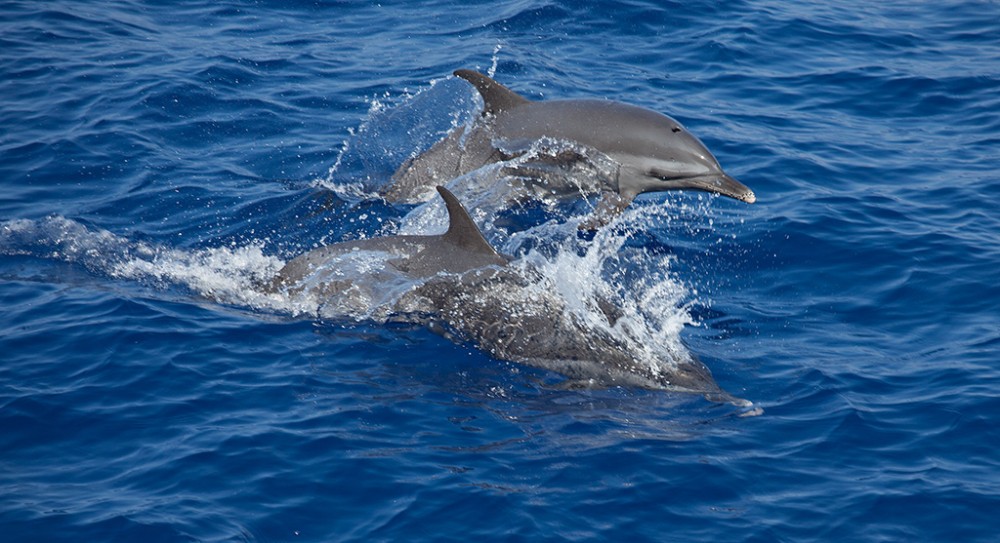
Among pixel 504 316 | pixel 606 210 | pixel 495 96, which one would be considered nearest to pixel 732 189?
pixel 606 210

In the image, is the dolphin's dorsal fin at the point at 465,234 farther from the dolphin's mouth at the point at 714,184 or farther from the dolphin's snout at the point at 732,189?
the dolphin's snout at the point at 732,189

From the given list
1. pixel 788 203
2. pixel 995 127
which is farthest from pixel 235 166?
pixel 995 127

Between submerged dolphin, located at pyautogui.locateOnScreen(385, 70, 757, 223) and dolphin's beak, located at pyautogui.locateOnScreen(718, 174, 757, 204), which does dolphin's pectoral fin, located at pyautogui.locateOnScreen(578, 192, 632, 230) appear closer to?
submerged dolphin, located at pyautogui.locateOnScreen(385, 70, 757, 223)

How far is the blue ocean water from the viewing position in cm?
759

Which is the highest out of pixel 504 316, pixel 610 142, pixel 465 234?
pixel 610 142

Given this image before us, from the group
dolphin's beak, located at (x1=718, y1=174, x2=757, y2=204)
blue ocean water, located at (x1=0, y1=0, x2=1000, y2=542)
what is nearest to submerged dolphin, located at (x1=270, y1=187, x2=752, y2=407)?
blue ocean water, located at (x1=0, y1=0, x2=1000, y2=542)

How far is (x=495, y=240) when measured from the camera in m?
11.9

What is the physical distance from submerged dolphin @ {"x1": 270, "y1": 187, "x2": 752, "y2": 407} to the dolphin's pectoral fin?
1.73 m

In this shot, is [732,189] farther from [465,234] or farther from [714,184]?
[465,234]

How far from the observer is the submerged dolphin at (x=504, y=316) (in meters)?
9.26

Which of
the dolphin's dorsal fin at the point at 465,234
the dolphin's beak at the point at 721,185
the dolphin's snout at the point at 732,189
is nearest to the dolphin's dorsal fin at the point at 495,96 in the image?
the dolphin's beak at the point at 721,185

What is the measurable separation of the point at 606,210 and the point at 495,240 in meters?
1.20

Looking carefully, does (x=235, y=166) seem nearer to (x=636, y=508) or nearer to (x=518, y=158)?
(x=518, y=158)

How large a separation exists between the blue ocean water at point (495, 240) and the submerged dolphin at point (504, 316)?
226 mm
